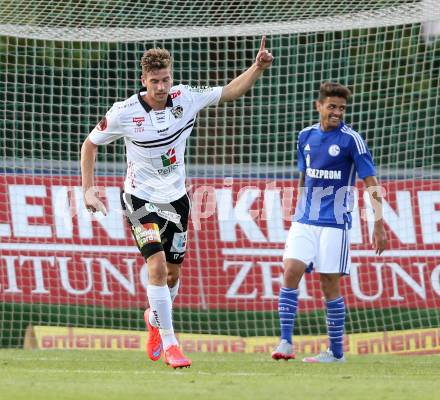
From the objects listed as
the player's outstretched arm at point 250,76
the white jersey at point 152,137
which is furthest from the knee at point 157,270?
the player's outstretched arm at point 250,76

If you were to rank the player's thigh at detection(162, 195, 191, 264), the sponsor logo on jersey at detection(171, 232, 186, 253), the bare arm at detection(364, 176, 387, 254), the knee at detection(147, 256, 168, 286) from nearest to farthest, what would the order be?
the knee at detection(147, 256, 168, 286), the player's thigh at detection(162, 195, 191, 264), the sponsor logo on jersey at detection(171, 232, 186, 253), the bare arm at detection(364, 176, 387, 254)

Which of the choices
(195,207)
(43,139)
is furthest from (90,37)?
(195,207)

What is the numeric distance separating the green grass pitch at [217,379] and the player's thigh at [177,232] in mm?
877

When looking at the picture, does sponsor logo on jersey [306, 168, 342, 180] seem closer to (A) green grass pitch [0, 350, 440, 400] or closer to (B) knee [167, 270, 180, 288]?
(B) knee [167, 270, 180, 288]

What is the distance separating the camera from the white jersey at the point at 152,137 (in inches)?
346

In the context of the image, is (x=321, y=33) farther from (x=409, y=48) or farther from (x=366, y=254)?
(x=366, y=254)

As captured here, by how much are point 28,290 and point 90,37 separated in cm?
273

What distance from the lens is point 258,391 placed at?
6.82 metres

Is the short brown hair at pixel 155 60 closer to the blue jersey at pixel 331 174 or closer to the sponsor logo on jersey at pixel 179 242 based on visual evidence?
the sponsor logo on jersey at pixel 179 242

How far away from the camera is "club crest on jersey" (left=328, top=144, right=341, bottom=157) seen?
946cm

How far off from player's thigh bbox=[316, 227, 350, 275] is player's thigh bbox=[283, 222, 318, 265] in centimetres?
6

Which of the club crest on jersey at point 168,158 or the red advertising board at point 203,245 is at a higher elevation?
the club crest on jersey at point 168,158

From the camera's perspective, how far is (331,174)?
31.1 feet

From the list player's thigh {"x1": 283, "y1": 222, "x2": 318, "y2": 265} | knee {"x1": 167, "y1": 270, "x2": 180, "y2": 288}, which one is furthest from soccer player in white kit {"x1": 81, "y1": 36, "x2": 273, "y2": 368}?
player's thigh {"x1": 283, "y1": 222, "x2": 318, "y2": 265}
